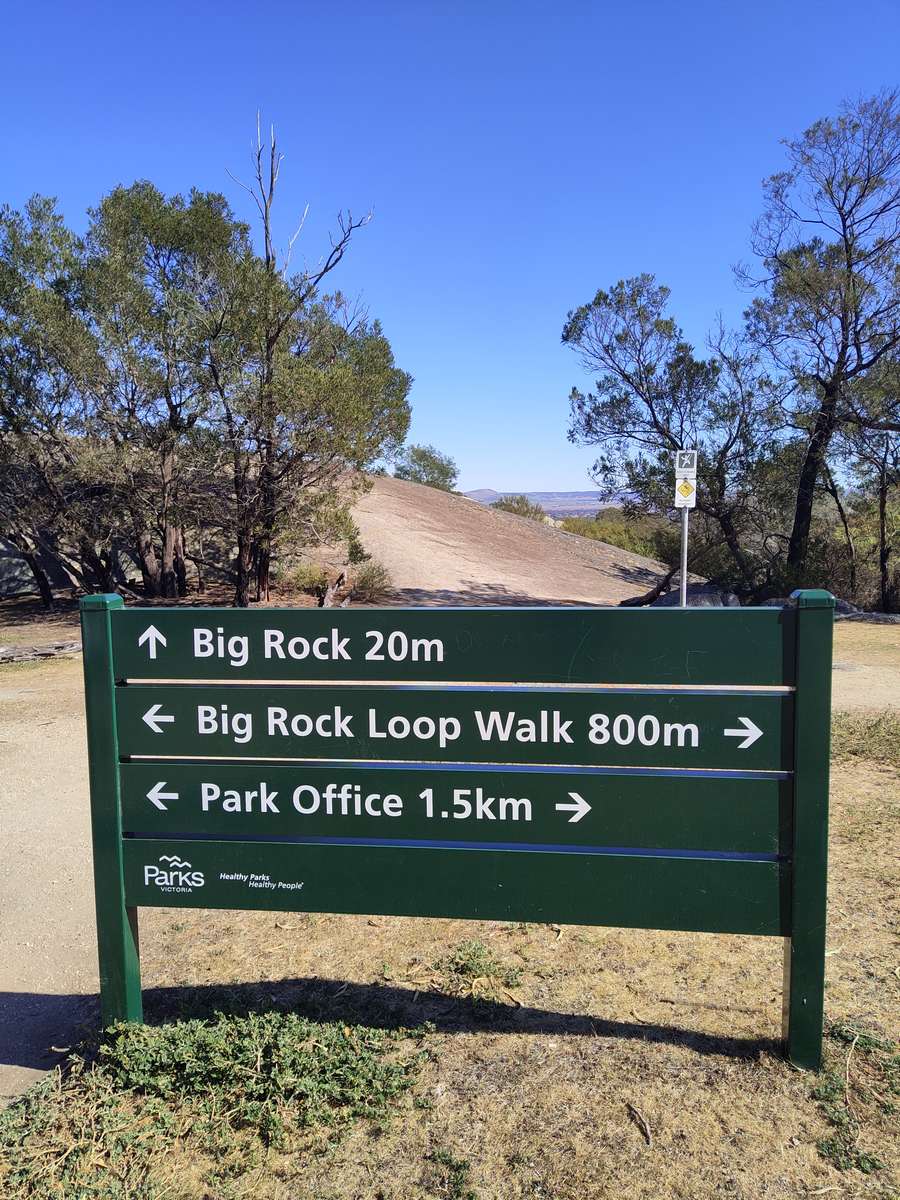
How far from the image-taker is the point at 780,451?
1912 cm

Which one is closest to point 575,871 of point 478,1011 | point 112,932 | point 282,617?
point 478,1011

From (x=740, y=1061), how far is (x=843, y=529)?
2082 centimetres

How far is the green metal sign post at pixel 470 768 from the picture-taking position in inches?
99.9

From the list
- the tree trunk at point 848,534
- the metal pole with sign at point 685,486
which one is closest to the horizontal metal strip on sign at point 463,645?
the metal pole with sign at point 685,486

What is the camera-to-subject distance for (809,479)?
62.8 feet

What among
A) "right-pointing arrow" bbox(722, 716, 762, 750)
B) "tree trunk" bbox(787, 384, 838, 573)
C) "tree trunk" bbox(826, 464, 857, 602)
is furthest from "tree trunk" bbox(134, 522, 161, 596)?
"right-pointing arrow" bbox(722, 716, 762, 750)

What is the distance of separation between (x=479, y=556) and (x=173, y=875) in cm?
2587

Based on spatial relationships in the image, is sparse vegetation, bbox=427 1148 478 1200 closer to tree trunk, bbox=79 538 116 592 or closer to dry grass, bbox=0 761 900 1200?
dry grass, bbox=0 761 900 1200

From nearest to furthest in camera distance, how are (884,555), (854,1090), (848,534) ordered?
(854,1090) → (884,555) → (848,534)

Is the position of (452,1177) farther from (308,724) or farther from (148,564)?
(148,564)

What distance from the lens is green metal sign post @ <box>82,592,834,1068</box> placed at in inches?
99.9

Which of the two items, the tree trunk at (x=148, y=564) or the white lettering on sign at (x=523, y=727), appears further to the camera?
the tree trunk at (x=148, y=564)

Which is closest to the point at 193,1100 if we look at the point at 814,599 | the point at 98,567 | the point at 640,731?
the point at 640,731

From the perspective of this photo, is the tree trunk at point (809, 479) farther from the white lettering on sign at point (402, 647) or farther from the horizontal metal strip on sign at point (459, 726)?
the white lettering on sign at point (402, 647)
